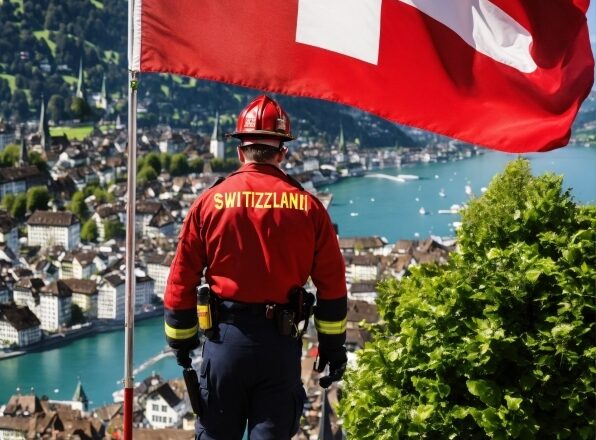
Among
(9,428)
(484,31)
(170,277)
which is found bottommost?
(9,428)

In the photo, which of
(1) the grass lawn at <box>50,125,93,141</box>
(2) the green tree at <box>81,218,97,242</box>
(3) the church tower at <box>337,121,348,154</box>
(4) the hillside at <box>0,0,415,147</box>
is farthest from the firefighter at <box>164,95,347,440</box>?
(3) the church tower at <box>337,121,348,154</box>

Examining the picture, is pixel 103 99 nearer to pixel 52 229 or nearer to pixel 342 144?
pixel 342 144

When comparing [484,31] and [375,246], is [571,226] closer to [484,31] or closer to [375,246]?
[484,31]

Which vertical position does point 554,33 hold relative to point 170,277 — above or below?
above

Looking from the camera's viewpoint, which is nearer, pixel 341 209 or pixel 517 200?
pixel 517 200

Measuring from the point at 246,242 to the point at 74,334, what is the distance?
24383 mm

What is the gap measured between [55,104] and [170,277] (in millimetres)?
61174

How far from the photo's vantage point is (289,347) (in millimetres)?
1600

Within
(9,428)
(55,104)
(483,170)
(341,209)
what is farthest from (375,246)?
(55,104)

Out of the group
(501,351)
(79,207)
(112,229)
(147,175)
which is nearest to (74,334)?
(112,229)

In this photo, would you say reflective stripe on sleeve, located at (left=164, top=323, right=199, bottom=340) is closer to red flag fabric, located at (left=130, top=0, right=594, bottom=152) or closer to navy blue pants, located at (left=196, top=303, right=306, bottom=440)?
navy blue pants, located at (left=196, top=303, right=306, bottom=440)

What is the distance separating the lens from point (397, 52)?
6.00 feet

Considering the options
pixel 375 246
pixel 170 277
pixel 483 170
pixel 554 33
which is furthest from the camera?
pixel 483 170

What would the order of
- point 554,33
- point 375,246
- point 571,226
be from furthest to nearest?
→ point 375,246 < point 571,226 < point 554,33
